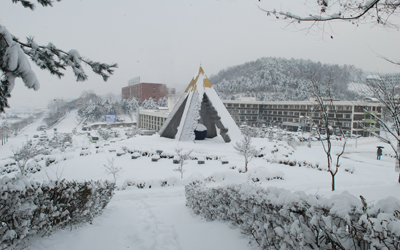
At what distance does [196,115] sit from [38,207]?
47.0ft

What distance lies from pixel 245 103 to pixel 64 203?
157 ft

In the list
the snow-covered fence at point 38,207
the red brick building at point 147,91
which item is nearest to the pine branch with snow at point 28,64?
the snow-covered fence at point 38,207

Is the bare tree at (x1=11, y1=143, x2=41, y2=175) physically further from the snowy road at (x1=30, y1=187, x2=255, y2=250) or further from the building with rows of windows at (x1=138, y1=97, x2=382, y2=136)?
the building with rows of windows at (x1=138, y1=97, x2=382, y2=136)

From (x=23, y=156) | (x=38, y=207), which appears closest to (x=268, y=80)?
(x=23, y=156)

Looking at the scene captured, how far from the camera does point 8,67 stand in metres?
2.67

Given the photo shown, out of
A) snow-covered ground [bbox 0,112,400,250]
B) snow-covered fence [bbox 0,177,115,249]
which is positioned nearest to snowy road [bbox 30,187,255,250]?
snow-covered ground [bbox 0,112,400,250]

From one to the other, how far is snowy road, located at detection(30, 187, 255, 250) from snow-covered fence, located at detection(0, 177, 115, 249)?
0.75 feet

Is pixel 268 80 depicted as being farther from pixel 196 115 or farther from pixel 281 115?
pixel 196 115

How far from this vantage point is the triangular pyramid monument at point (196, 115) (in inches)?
669

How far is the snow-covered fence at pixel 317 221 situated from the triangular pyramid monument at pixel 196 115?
13566 mm

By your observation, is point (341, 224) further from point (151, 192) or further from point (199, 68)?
point (199, 68)

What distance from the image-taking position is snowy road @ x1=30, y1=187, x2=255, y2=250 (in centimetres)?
322

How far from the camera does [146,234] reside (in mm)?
3855

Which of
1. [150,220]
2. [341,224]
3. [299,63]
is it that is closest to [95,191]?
[150,220]
